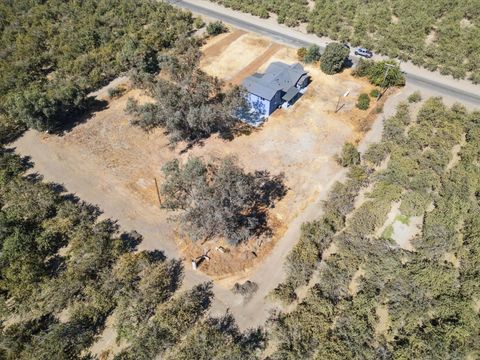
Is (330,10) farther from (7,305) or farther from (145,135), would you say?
(7,305)

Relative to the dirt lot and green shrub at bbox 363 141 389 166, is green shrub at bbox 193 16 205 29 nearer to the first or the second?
the dirt lot

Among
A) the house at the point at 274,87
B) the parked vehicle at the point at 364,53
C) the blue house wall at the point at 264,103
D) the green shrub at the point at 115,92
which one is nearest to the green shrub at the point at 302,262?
the blue house wall at the point at 264,103

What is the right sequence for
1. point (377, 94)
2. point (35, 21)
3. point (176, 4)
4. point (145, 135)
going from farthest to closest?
point (176, 4) < point (35, 21) < point (377, 94) < point (145, 135)

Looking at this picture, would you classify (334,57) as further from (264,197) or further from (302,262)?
(302,262)

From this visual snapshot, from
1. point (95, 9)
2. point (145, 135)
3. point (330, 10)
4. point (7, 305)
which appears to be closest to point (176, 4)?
point (95, 9)

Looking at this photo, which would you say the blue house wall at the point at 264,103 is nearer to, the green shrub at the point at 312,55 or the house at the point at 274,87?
the house at the point at 274,87

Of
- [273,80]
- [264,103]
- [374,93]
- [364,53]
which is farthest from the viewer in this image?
[364,53]

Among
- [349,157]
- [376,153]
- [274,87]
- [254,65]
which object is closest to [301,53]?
[254,65]
